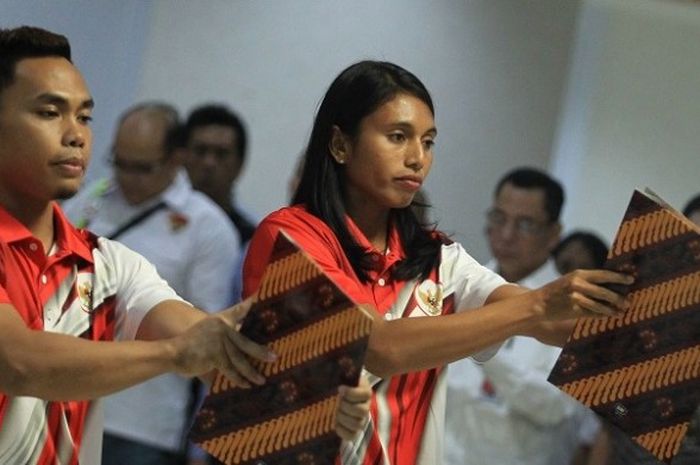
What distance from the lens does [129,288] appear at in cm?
291

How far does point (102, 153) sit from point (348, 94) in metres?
2.70

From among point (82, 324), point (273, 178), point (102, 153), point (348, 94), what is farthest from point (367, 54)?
point (82, 324)

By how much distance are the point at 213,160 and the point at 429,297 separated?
262cm

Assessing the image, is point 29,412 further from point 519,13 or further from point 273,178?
point 519,13

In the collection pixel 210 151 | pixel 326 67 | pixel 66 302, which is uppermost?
pixel 326 67

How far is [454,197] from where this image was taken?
6516 mm

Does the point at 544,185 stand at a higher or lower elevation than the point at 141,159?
higher

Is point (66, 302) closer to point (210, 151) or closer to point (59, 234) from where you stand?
point (59, 234)

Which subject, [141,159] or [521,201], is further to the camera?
[521,201]

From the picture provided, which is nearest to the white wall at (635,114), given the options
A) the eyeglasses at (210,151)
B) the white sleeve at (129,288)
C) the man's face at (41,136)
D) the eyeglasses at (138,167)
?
the eyeglasses at (210,151)

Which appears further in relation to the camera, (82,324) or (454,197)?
(454,197)

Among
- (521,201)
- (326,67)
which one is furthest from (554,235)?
(326,67)

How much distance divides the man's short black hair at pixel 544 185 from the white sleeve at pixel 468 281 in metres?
2.10

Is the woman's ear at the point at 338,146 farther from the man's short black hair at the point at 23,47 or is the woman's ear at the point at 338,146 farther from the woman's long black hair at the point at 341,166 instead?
the man's short black hair at the point at 23,47
